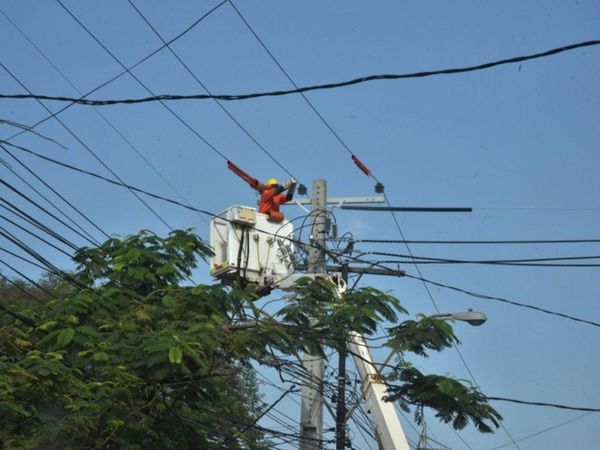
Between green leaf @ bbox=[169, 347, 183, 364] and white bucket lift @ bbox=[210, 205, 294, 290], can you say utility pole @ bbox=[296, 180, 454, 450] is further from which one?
green leaf @ bbox=[169, 347, 183, 364]

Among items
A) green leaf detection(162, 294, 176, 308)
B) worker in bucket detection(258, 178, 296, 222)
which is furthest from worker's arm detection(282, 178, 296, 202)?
green leaf detection(162, 294, 176, 308)

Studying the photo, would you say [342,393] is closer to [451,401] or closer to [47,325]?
[451,401]

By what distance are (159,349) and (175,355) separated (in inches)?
10.5

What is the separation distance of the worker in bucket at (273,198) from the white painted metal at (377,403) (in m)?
3.38

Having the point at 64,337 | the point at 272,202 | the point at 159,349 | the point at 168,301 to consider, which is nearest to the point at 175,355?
the point at 159,349

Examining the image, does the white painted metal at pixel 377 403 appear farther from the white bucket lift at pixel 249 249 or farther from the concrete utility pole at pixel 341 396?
the white bucket lift at pixel 249 249

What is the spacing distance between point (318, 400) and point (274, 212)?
145 inches

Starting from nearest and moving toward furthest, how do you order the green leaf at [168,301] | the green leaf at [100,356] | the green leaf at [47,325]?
the green leaf at [100,356] → the green leaf at [47,325] → the green leaf at [168,301]

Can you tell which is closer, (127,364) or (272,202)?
(127,364)

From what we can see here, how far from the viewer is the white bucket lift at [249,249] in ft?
62.1

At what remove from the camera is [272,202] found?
64.9ft

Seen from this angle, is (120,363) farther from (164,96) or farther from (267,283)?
(267,283)

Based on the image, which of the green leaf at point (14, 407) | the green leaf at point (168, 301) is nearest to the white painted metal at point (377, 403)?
the green leaf at point (168, 301)

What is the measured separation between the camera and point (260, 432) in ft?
56.7
